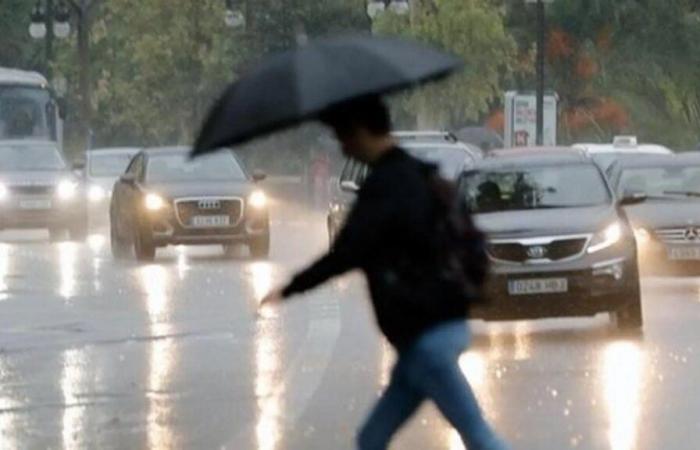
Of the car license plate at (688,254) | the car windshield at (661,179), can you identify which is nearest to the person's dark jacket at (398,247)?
the car license plate at (688,254)

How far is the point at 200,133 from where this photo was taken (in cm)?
881

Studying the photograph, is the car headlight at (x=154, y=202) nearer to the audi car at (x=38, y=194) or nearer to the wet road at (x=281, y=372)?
the wet road at (x=281, y=372)

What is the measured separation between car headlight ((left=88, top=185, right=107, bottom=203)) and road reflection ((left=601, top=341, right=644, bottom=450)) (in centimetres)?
3628

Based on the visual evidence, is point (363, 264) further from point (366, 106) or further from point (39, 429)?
point (39, 429)

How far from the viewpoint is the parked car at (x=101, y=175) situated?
5488 cm

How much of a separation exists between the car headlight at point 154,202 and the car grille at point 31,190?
869cm

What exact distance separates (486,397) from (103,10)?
65.7 m

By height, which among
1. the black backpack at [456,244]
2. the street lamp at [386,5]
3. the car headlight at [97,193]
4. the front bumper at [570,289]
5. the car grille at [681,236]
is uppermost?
the black backpack at [456,244]

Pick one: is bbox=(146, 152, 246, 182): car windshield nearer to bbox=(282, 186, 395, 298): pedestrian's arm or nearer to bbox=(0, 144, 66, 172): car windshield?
bbox=(0, 144, 66, 172): car windshield

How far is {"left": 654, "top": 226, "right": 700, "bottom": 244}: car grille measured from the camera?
2714cm

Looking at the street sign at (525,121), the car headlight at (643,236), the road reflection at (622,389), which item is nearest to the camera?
the road reflection at (622,389)

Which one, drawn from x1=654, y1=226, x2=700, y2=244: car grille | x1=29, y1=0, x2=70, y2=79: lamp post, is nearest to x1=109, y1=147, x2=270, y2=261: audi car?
x1=654, y1=226, x2=700, y2=244: car grille

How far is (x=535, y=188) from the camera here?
851 inches

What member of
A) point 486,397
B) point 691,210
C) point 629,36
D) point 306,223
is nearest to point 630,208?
point 691,210
